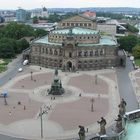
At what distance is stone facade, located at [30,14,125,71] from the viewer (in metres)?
126

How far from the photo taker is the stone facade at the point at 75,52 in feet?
414

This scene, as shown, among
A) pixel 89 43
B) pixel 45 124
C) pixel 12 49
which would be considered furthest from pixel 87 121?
pixel 12 49

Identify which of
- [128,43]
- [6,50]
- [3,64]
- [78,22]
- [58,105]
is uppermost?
[78,22]

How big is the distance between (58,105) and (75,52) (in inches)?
1776

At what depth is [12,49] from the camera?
491ft

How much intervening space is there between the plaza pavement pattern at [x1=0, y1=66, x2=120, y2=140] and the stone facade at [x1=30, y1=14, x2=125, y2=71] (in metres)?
9.19

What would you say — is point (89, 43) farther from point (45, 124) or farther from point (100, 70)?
point (45, 124)

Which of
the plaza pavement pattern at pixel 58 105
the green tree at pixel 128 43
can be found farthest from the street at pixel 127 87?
the green tree at pixel 128 43

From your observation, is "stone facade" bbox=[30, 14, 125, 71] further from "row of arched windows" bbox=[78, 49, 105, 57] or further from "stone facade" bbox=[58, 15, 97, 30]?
"stone facade" bbox=[58, 15, 97, 30]

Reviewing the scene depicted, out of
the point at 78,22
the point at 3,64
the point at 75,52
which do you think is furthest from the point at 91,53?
the point at 3,64

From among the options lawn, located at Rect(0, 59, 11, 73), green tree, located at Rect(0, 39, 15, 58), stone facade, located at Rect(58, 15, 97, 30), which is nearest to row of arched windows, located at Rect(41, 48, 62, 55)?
lawn, located at Rect(0, 59, 11, 73)

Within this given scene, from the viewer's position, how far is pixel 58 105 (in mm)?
84750

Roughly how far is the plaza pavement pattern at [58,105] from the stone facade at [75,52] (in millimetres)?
9192

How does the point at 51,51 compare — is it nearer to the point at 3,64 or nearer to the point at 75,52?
the point at 75,52
